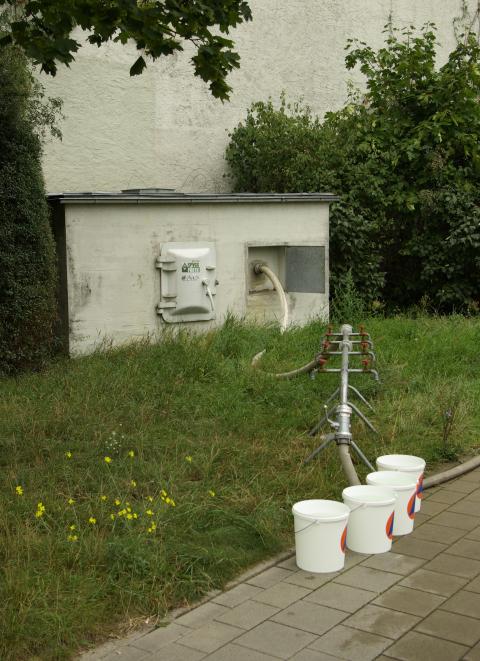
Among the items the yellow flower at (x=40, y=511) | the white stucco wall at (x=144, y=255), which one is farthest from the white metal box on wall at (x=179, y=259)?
the yellow flower at (x=40, y=511)

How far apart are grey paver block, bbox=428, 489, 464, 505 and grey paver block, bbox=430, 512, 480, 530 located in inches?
9.5

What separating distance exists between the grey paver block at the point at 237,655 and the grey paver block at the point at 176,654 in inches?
2.4

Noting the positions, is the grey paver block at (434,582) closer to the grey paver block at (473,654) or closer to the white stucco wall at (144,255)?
the grey paver block at (473,654)

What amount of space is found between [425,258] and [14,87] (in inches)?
288

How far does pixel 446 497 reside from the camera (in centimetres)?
606

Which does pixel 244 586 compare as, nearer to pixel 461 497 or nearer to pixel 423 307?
pixel 461 497

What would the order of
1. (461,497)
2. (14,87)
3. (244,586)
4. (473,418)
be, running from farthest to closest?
(14,87), (473,418), (461,497), (244,586)

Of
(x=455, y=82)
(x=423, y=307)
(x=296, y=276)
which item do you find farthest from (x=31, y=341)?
(x=455, y=82)

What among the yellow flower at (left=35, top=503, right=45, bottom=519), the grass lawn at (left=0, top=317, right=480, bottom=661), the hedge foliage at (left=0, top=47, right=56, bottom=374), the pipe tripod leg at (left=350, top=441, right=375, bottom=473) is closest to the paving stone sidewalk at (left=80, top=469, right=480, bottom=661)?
the grass lawn at (left=0, top=317, right=480, bottom=661)

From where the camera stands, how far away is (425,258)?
13359 millimetres

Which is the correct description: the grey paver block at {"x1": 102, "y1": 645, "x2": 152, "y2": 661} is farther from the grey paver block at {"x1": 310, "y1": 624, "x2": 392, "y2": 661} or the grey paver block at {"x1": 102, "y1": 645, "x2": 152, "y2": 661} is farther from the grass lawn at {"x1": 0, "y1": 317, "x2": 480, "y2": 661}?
the grey paver block at {"x1": 310, "y1": 624, "x2": 392, "y2": 661}

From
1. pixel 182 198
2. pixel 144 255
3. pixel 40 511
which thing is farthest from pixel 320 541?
pixel 182 198

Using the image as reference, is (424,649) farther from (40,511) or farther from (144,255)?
(144,255)

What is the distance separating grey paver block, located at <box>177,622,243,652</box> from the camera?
3902 mm
